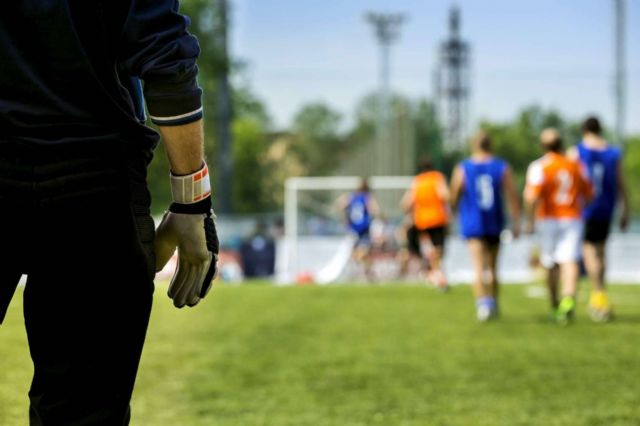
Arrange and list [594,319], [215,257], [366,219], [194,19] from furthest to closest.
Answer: [194,19], [366,219], [594,319], [215,257]

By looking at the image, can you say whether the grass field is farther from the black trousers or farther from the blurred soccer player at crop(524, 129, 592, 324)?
the black trousers

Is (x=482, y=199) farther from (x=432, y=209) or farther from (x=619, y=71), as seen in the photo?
(x=619, y=71)

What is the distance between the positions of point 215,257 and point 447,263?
82.3 ft

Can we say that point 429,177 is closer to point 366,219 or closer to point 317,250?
point 366,219

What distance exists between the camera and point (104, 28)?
240cm

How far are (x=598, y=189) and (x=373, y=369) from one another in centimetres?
523

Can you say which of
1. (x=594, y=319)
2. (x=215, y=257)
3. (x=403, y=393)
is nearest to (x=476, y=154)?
(x=594, y=319)

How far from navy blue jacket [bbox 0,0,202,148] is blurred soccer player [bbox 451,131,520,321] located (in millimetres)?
9888

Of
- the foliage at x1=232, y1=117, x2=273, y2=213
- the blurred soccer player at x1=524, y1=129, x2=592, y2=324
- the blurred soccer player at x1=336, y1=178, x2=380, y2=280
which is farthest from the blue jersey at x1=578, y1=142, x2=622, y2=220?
the foliage at x1=232, y1=117, x2=273, y2=213

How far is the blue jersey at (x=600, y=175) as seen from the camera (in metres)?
12.2

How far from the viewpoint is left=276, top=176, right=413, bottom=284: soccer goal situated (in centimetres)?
2670

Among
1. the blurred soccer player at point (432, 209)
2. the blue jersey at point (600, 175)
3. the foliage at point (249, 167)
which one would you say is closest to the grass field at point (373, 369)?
the blue jersey at point (600, 175)

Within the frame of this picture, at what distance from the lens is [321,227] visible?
30078 mm

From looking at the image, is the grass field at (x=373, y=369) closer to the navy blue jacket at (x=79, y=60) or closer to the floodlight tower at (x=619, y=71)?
the navy blue jacket at (x=79, y=60)
